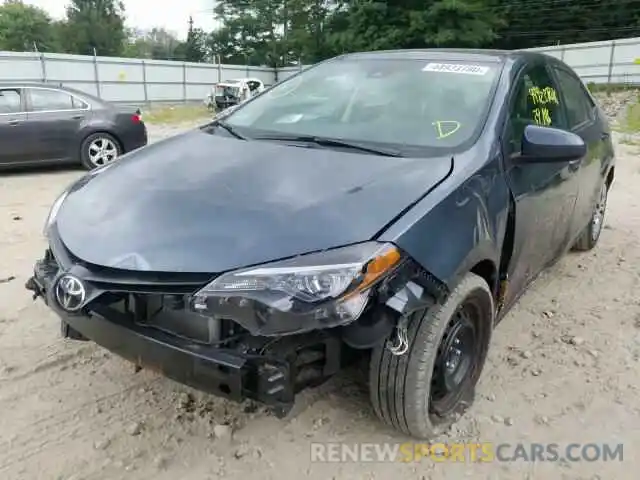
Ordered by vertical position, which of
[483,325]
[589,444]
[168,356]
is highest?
[168,356]

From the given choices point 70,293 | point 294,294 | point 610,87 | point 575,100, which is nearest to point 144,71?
point 610,87

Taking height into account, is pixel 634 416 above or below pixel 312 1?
below

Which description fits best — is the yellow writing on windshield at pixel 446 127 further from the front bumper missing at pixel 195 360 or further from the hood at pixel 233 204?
the front bumper missing at pixel 195 360

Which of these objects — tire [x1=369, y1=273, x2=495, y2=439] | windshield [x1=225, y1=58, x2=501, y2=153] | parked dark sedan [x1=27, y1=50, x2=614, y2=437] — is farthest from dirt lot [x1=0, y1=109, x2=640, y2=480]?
windshield [x1=225, y1=58, x2=501, y2=153]

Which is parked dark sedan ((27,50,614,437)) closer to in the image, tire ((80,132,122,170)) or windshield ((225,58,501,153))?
windshield ((225,58,501,153))

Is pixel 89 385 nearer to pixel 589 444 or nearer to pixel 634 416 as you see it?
pixel 589 444

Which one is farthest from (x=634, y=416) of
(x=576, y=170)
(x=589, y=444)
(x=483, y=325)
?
(x=576, y=170)

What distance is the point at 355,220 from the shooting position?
6.49ft

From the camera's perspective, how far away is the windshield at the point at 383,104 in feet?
8.82

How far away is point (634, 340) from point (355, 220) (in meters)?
2.24

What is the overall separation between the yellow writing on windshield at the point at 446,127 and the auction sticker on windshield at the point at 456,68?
17.8 inches

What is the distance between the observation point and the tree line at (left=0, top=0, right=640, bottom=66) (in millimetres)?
34000

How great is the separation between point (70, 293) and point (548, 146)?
2059mm

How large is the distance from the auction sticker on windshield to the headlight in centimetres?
159
